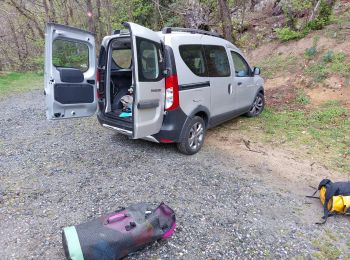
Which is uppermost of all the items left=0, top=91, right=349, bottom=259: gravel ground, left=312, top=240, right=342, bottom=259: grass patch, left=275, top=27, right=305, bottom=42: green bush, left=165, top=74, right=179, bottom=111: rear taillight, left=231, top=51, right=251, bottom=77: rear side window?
left=275, top=27, right=305, bottom=42: green bush

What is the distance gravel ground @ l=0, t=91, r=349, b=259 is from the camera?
8.44 ft

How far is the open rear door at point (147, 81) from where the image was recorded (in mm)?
3393

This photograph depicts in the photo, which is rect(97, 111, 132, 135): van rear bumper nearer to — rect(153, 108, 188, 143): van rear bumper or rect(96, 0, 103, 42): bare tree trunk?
rect(153, 108, 188, 143): van rear bumper

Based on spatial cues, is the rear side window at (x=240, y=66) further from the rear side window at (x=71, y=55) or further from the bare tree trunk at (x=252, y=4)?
the bare tree trunk at (x=252, y=4)

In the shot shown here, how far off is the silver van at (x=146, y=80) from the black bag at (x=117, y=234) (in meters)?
1.41

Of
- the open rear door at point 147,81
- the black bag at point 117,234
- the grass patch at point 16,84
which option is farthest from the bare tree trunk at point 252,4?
the black bag at point 117,234

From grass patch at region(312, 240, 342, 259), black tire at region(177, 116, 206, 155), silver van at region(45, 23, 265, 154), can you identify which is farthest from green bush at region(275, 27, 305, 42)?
grass patch at region(312, 240, 342, 259)

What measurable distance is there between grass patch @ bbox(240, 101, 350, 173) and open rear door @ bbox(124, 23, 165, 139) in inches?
97.8

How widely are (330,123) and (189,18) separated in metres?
7.82

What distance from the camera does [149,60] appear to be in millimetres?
3615

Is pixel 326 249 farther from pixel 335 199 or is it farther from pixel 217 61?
pixel 217 61

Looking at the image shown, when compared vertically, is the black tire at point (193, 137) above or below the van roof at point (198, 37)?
below

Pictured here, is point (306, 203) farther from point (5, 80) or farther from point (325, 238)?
point (5, 80)

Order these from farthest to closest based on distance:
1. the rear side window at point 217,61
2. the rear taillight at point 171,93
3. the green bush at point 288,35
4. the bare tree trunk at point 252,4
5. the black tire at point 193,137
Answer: the bare tree trunk at point 252,4, the green bush at point 288,35, the rear side window at point 217,61, the black tire at point 193,137, the rear taillight at point 171,93
